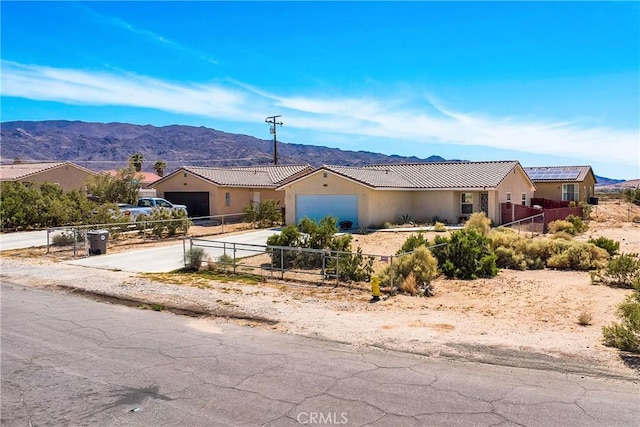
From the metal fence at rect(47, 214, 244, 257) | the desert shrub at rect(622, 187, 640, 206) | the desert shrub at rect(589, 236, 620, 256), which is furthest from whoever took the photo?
the desert shrub at rect(622, 187, 640, 206)

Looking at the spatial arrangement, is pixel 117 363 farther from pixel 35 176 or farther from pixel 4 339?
pixel 35 176

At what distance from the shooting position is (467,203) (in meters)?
31.4

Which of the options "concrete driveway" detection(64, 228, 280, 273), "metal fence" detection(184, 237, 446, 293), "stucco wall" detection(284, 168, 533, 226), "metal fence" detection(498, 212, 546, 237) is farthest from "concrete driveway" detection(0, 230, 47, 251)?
"metal fence" detection(498, 212, 546, 237)

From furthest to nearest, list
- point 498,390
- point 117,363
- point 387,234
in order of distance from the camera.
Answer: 1. point 387,234
2. point 117,363
3. point 498,390

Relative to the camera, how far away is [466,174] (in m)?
33.0

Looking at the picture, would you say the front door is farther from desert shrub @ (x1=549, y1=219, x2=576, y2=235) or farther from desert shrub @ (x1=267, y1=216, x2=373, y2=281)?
desert shrub @ (x1=267, y1=216, x2=373, y2=281)

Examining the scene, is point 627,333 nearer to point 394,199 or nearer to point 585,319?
point 585,319

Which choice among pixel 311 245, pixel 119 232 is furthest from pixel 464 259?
pixel 119 232

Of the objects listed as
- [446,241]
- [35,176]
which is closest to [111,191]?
[35,176]

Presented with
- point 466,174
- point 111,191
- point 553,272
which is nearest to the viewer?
point 553,272

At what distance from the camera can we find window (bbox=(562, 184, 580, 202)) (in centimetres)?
4619

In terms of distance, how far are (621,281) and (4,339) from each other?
15.2 metres

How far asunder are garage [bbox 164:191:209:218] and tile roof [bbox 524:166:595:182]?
2941cm

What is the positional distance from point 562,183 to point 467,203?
63.6 ft
